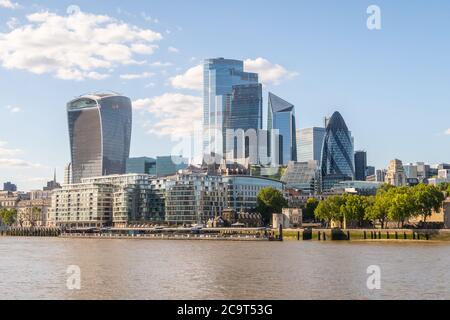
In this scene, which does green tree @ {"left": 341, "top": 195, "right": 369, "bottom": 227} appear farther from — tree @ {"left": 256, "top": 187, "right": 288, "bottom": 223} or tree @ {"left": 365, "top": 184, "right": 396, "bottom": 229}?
tree @ {"left": 256, "top": 187, "right": 288, "bottom": 223}

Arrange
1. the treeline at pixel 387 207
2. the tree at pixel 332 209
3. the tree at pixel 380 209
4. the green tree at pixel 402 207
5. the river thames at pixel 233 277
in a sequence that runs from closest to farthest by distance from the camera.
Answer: the river thames at pixel 233 277 < the green tree at pixel 402 207 < the treeline at pixel 387 207 < the tree at pixel 380 209 < the tree at pixel 332 209

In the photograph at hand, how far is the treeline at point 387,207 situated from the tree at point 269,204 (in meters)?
39.7

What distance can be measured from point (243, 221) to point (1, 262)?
385 ft

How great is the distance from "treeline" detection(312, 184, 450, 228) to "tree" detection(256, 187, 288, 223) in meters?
39.7

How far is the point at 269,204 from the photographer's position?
19300 cm

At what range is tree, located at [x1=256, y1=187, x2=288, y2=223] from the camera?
193 metres

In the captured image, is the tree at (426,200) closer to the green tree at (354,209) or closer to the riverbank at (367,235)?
the riverbank at (367,235)

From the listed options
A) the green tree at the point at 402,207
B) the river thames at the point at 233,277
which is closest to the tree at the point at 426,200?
the green tree at the point at 402,207

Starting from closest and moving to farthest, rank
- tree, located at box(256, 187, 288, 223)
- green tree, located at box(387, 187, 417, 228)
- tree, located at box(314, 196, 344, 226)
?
1. green tree, located at box(387, 187, 417, 228)
2. tree, located at box(314, 196, 344, 226)
3. tree, located at box(256, 187, 288, 223)

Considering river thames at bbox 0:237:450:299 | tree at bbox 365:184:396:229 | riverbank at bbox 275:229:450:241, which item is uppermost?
tree at bbox 365:184:396:229

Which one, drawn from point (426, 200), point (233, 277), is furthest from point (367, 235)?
point (233, 277)

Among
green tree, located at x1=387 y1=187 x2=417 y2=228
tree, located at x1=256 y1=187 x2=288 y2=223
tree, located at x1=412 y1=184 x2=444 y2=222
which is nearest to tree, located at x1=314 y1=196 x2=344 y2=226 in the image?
green tree, located at x1=387 y1=187 x2=417 y2=228

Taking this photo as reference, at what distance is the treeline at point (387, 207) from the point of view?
5113 inches
